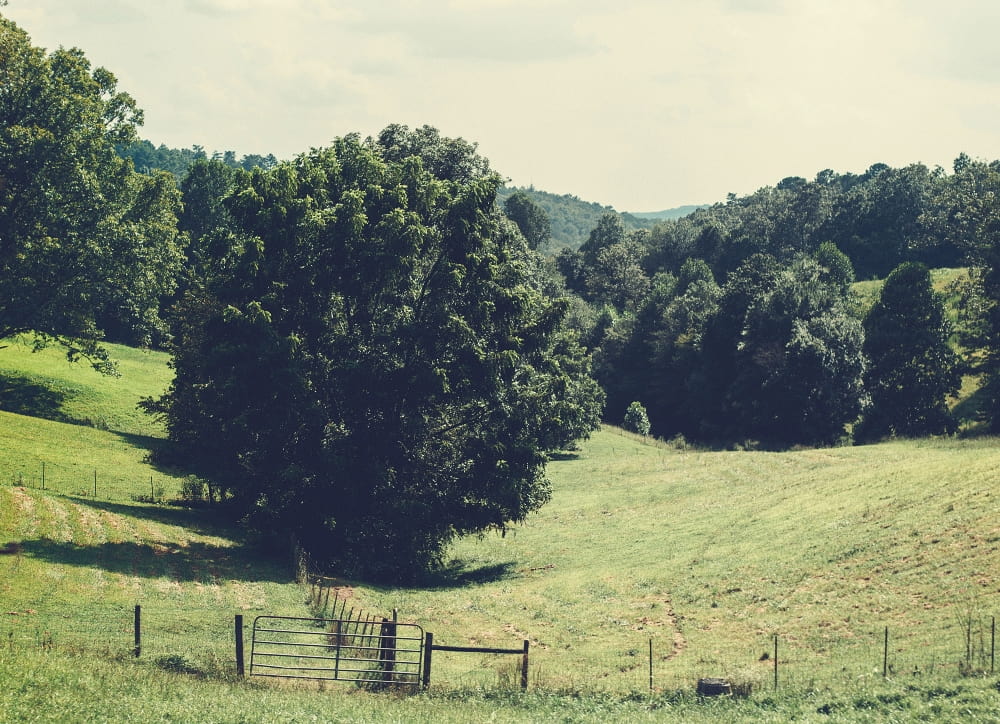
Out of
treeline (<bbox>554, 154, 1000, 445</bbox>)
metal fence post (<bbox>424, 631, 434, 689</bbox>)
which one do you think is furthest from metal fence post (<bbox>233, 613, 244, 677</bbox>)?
treeline (<bbox>554, 154, 1000, 445</bbox>)

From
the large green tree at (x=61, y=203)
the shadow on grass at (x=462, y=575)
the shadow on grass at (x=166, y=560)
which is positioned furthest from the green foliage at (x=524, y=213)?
the shadow on grass at (x=166, y=560)

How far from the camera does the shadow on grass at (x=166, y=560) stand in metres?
36.9

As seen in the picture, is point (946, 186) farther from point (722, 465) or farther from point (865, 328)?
point (722, 465)

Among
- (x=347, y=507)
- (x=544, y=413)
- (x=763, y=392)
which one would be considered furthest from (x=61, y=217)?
(x=763, y=392)

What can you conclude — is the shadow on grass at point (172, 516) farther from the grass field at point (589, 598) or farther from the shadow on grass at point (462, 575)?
the shadow on grass at point (462, 575)

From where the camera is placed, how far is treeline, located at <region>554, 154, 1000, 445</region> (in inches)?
3627

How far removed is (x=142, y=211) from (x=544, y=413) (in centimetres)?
3503

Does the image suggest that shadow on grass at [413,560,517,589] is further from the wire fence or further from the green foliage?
the green foliage

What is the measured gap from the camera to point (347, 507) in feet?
153

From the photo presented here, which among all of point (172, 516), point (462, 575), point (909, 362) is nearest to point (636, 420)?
point (909, 362)

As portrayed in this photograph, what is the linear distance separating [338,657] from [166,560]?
57.5 feet

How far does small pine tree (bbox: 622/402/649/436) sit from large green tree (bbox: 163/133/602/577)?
234 ft

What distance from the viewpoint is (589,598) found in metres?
41.3

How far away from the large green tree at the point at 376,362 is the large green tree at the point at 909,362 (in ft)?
184
